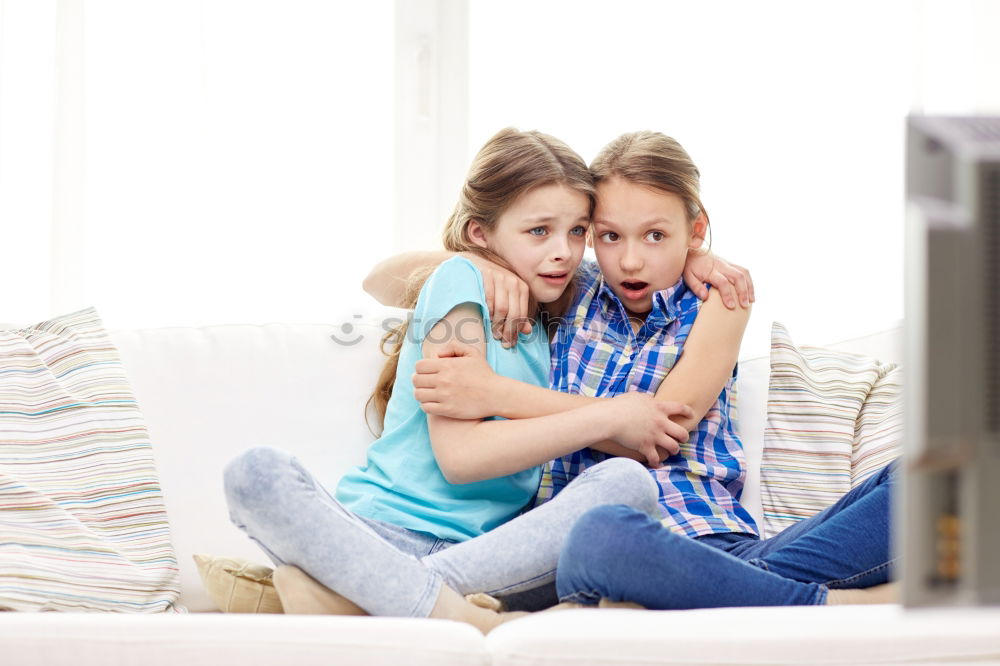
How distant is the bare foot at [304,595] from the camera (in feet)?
3.83

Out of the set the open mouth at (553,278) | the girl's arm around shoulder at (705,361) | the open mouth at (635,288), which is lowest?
the girl's arm around shoulder at (705,361)

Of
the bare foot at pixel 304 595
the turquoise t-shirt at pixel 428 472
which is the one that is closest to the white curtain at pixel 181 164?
the turquoise t-shirt at pixel 428 472

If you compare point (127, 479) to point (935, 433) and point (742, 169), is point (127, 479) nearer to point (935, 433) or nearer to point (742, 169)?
point (935, 433)

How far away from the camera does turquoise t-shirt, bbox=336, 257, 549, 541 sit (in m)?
1.45

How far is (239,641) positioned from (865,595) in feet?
2.50

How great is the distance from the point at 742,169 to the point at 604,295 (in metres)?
1.00

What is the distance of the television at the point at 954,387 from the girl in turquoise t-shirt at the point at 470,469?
2.40ft

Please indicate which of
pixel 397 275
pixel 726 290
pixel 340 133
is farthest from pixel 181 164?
pixel 726 290

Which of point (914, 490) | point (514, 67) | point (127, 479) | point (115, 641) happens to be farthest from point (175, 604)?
point (514, 67)

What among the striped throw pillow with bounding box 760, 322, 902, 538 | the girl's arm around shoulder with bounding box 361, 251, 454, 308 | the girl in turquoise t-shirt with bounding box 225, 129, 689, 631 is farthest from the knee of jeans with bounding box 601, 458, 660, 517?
the girl's arm around shoulder with bounding box 361, 251, 454, 308

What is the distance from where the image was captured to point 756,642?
3.20ft

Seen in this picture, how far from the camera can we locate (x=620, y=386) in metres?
1.57

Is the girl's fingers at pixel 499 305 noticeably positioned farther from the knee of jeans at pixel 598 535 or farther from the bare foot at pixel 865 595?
the bare foot at pixel 865 595

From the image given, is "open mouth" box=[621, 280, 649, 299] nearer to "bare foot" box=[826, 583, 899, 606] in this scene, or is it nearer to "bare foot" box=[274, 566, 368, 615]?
"bare foot" box=[826, 583, 899, 606]
